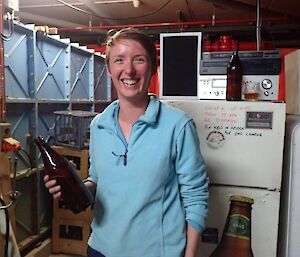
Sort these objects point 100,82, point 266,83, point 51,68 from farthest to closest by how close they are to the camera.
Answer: point 100,82 < point 51,68 < point 266,83

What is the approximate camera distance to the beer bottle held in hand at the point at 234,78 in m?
1.60

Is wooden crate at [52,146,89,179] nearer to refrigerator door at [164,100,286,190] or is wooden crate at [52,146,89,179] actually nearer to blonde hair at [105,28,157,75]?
refrigerator door at [164,100,286,190]

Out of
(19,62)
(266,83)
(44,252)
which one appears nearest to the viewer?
(266,83)

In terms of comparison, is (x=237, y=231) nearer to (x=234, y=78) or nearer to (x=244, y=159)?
(x=244, y=159)

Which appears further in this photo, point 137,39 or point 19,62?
point 19,62

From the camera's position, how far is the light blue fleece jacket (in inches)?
39.1

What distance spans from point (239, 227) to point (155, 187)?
2.45ft

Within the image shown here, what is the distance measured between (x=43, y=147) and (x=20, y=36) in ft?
5.88

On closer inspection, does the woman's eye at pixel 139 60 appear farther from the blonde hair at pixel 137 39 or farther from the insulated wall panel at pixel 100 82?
the insulated wall panel at pixel 100 82

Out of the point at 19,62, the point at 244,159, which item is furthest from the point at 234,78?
the point at 19,62

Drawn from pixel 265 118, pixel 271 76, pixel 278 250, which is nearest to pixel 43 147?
pixel 265 118

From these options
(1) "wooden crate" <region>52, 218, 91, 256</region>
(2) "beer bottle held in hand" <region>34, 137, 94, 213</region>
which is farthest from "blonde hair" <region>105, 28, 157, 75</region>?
(1) "wooden crate" <region>52, 218, 91, 256</region>

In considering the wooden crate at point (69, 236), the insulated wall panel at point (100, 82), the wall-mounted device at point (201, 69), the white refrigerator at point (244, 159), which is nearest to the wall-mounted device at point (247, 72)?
the wall-mounted device at point (201, 69)

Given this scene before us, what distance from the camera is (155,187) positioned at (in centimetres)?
99
